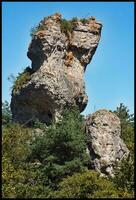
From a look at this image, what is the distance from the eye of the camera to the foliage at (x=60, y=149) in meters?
27.6

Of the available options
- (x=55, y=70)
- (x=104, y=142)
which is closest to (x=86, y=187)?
(x=104, y=142)

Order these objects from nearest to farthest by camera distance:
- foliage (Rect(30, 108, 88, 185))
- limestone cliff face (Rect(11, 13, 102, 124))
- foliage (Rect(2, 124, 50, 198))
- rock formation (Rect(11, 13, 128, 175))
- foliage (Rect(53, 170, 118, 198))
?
foliage (Rect(53, 170, 118, 198)) < foliage (Rect(2, 124, 50, 198)) < foliage (Rect(30, 108, 88, 185)) < rock formation (Rect(11, 13, 128, 175)) < limestone cliff face (Rect(11, 13, 102, 124))

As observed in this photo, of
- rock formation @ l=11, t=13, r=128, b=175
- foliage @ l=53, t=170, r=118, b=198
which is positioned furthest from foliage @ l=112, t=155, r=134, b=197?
rock formation @ l=11, t=13, r=128, b=175

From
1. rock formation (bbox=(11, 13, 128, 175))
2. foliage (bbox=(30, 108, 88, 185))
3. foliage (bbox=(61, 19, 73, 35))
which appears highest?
foliage (bbox=(61, 19, 73, 35))

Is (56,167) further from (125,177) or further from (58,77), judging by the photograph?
(58,77)

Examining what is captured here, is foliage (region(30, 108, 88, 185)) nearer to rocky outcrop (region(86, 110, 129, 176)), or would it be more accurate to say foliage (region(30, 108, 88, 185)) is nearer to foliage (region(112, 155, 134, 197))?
rocky outcrop (region(86, 110, 129, 176))

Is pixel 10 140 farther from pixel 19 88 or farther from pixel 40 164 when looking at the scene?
pixel 19 88

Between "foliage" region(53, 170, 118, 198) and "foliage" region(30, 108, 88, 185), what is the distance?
276 centimetres

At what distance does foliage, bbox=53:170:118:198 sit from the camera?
23.2 meters

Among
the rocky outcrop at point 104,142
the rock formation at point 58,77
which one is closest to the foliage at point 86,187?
the rocky outcrop at point 104,142

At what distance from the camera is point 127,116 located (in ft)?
160

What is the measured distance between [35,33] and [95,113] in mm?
9242

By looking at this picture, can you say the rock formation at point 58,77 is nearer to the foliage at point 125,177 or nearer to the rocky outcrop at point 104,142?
the rocky outcrop at point 104,142

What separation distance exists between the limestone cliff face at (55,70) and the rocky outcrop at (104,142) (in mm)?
3980
